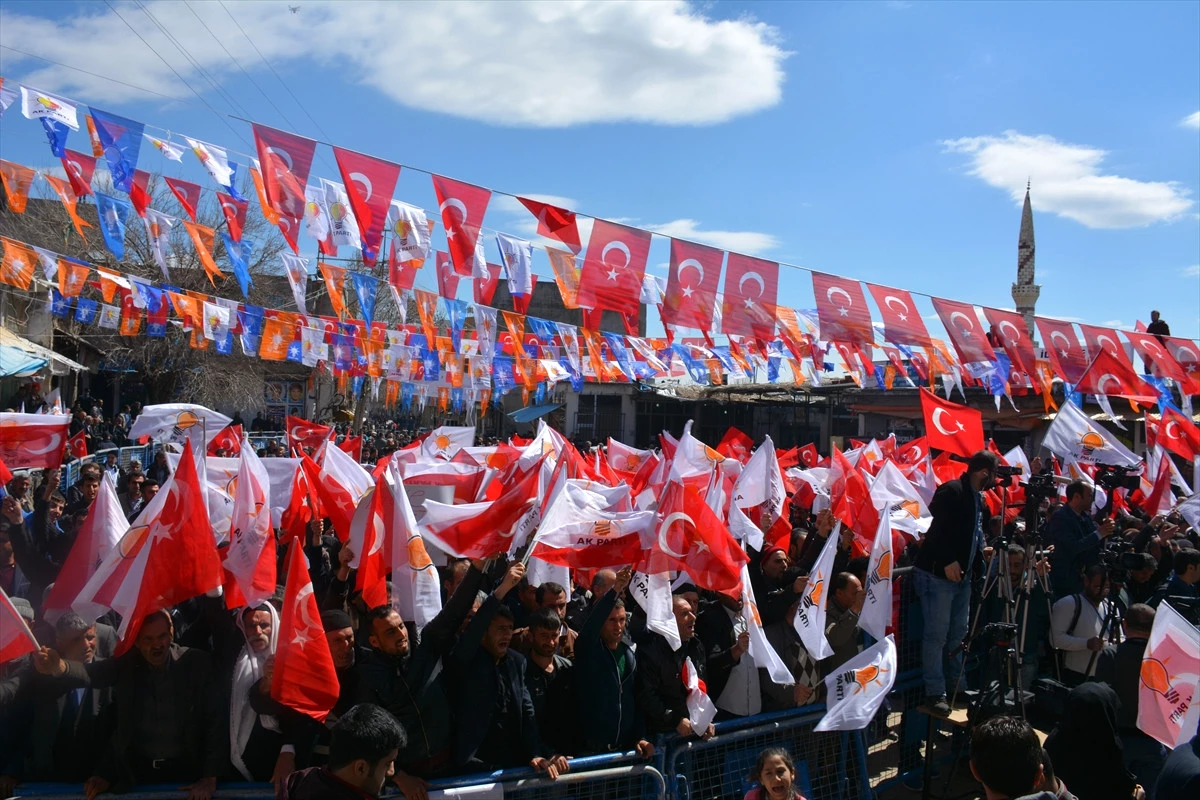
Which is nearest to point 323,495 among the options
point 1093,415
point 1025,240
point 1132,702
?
point 1132,702

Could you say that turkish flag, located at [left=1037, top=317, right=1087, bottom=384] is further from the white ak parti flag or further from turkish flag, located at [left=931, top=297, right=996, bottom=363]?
the white ak parti flag

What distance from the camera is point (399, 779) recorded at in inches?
174

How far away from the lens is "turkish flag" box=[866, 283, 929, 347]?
12.0 meters

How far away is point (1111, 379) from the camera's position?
13.7 m

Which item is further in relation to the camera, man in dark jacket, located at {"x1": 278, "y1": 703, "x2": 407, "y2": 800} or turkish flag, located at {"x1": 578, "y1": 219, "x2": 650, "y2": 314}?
turkish flag, located at {"x1": 578, "y1": 219, "x2": 650, "y2": 314}

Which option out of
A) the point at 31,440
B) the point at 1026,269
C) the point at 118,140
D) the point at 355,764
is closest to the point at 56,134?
the point at 118,140

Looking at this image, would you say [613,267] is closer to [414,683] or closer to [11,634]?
[414,683]

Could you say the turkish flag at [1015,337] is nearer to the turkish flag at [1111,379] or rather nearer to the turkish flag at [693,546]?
the turkish flag at [1111,379]

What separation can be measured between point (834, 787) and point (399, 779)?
2.95 m

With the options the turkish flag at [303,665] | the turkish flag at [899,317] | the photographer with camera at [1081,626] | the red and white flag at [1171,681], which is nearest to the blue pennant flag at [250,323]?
the turkish flag at [899,317]

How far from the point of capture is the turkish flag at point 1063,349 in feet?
44.3

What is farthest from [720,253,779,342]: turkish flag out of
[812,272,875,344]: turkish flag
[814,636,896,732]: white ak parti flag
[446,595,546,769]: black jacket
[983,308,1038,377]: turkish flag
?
[446,595,546,769]: black jacket

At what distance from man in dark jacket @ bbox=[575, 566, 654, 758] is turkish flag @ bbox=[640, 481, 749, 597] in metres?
0.67

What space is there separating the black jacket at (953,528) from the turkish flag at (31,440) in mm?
7785
